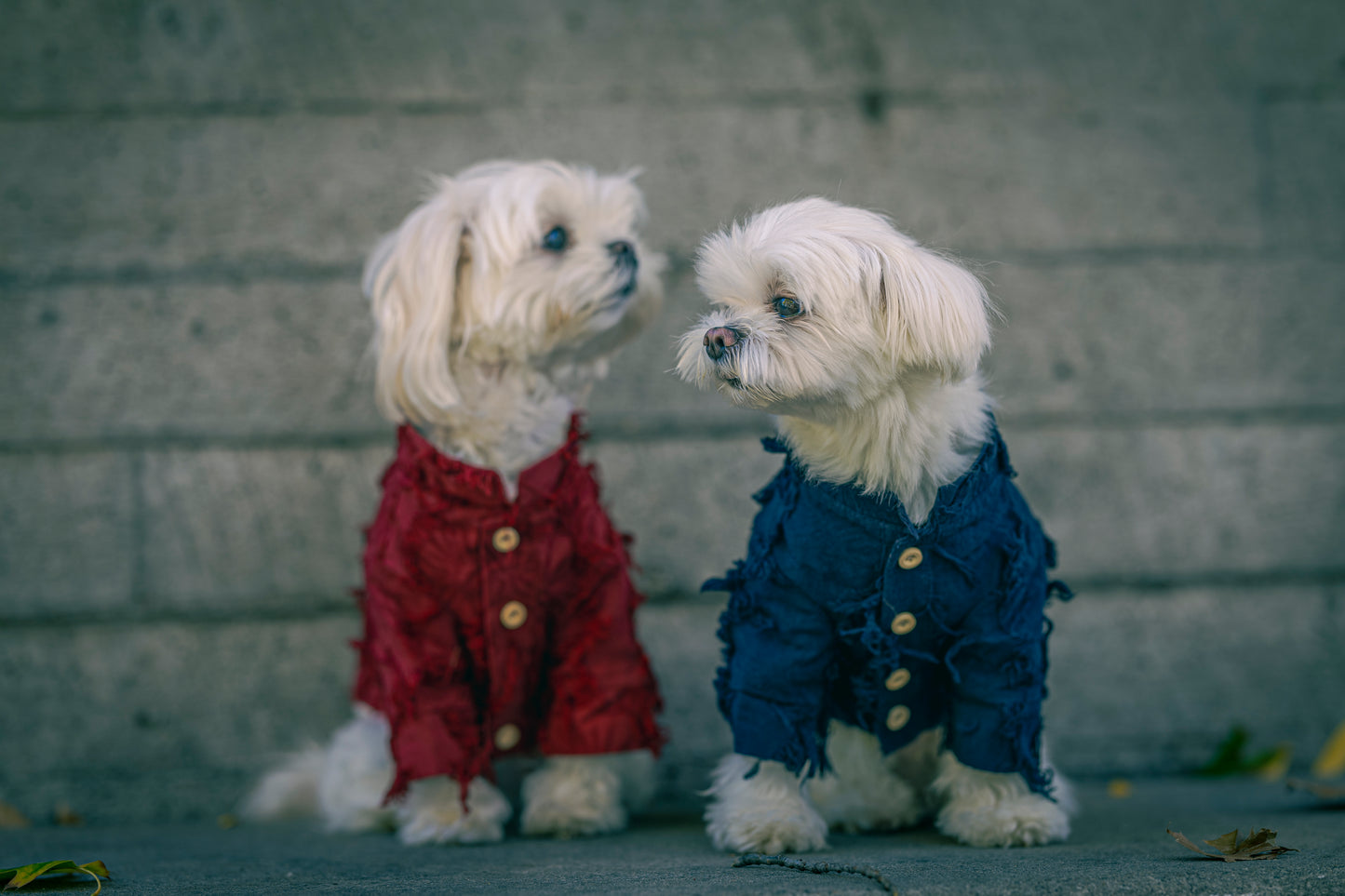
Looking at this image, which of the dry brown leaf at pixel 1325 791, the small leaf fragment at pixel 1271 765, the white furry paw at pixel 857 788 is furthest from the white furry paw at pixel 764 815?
the small leaf fragment at pixel 1271 765

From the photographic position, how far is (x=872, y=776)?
2486 mm

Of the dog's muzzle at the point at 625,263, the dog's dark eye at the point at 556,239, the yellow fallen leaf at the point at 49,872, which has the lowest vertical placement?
the yellow fallen leaf at the point at 49,872

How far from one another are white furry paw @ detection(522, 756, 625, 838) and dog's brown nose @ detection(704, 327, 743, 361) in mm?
1151

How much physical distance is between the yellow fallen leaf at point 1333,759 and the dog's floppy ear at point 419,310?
2.91 m

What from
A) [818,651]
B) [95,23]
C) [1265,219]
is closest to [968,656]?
[818,651]

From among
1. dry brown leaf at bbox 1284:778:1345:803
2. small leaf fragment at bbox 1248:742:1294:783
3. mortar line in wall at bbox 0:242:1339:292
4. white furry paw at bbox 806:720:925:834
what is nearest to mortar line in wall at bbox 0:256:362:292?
mortar line in wall at bbox 0:242:1339:292

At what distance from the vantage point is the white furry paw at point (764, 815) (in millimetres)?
2203

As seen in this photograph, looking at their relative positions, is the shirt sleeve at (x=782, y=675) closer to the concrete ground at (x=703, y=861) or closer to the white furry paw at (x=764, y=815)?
the white furry paw at (x=764, y=815)

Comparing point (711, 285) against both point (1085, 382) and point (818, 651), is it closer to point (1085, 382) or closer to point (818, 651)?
point (818, 651)

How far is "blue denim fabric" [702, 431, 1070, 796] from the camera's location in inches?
86.2

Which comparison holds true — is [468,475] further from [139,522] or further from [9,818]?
[9,818]

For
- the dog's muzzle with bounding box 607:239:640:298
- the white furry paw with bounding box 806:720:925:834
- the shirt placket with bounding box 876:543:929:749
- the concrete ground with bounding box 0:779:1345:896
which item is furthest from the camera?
the dog's muzzle with bounding box 607:239:640:298

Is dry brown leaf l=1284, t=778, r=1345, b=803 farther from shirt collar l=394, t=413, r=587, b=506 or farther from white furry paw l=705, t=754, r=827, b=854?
shirt collar l=394, t=413, r=587, b=506

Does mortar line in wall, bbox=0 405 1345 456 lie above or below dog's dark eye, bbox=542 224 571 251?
below
